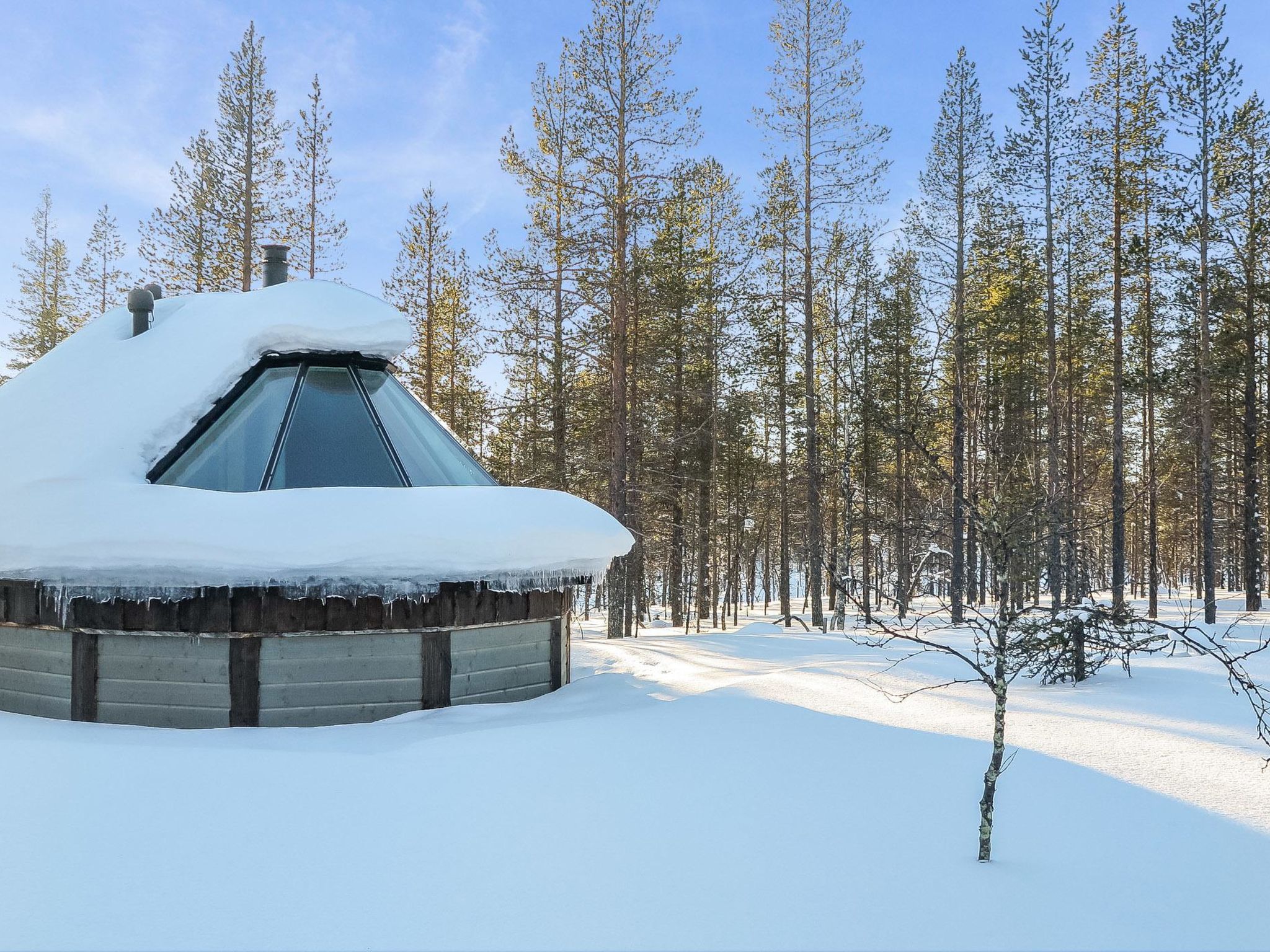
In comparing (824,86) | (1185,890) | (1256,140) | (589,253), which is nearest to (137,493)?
(1185,890)

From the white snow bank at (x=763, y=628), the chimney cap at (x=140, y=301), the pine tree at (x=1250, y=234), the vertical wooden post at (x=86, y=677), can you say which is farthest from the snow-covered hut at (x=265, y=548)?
the pine tree at (x=1250, y=234)

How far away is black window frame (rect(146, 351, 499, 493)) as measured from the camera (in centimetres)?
738

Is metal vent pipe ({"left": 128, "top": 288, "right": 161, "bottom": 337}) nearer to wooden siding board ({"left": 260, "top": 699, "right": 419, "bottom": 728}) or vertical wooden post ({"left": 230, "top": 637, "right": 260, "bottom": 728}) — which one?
vertical wooden post ({"left": 230, "top": 637, "right": 260, "bottom": 728})

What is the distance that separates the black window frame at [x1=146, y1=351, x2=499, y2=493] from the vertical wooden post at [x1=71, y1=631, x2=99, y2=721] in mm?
1601

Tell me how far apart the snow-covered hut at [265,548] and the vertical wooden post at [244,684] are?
0.02 metres

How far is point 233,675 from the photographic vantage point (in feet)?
21.1

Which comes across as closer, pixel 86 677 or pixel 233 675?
pixel 233 675

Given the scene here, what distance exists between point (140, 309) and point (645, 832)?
935 cm

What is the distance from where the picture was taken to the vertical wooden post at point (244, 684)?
6.42 meters

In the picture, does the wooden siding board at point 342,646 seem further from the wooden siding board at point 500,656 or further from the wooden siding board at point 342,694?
the wooden siding board at point 500,656

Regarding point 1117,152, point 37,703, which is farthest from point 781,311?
point 37,703

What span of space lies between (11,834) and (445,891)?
261cm

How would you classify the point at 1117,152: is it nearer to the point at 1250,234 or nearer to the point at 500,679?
the point at 1250,234

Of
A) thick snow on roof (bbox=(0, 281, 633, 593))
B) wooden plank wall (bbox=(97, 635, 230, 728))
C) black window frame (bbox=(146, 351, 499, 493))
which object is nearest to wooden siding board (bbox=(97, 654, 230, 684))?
wooden plank wall (bbox=(97, 635, 230, 728))
